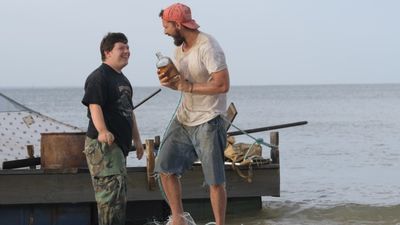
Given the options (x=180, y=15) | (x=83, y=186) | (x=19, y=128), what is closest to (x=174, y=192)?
(x=180, y=15)

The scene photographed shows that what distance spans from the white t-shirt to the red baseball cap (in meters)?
0.12

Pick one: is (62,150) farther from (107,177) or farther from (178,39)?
(178,39)

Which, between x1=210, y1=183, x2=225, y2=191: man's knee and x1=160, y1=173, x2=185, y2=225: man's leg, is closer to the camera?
x1=210, y1=183, x2=225, y2=191: man's knee

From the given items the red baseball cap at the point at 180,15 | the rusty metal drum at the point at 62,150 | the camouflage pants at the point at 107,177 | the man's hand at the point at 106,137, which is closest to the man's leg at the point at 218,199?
the camouflage pants at the point at 107,177

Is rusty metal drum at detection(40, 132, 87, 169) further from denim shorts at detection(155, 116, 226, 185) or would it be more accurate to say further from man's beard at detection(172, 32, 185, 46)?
man's beard at detection(172, 32, 185, 46)

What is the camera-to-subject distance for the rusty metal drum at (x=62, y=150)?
8.45 m

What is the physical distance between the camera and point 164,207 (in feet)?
31.2

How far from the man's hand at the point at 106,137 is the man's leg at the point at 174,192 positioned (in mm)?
678

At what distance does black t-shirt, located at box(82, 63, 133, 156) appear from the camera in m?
5.92

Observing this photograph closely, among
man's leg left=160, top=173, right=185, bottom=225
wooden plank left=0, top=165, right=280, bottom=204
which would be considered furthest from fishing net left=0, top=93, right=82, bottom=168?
man's leg left=160, top=173, right=185, bottom=225

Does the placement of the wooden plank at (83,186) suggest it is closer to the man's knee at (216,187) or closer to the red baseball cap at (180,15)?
the man's knee at (216,187)

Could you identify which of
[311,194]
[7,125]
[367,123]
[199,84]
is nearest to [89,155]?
[199,84]

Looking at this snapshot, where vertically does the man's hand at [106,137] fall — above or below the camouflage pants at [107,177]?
above

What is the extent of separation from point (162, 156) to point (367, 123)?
3475cm
